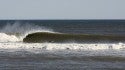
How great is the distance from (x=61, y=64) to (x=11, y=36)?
78.2ft

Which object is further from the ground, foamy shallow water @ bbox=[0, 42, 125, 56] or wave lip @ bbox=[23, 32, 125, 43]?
foamy shallow water @ bbox=[0, 42, 125, 56]

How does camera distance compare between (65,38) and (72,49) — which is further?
(65,38)

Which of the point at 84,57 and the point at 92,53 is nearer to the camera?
the point at 84,57

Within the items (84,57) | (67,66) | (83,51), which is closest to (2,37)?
(83,51)

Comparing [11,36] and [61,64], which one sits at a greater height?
[61,64]

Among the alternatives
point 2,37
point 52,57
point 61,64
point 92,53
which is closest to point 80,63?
point 61,64

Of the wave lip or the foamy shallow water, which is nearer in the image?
the foamy shallow water

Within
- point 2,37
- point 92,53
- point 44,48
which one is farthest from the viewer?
point 2,37

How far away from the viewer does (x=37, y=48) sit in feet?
123

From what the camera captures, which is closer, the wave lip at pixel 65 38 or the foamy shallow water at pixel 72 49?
the foamy shallow water at pixel 72 49

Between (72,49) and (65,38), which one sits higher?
(72,49)

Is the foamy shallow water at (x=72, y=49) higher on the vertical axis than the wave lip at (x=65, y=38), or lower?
higher

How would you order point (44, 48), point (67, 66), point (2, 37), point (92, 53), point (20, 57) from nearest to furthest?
point (67, 66) < point (20, 57) < point (92, 53) < point (44, 48) < point (2, 37)

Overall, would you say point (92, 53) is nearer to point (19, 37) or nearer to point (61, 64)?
point (61, 64)
